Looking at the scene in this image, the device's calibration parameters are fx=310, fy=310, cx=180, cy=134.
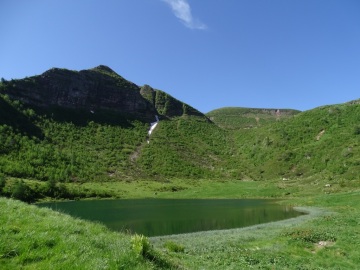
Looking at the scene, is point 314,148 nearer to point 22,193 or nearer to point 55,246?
point 22,193

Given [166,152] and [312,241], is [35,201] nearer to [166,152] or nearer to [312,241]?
[312,241]

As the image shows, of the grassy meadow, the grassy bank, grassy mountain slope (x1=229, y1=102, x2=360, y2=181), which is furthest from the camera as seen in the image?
grassy mountain slope (x1=229, y1=102, x2=360, y2=181)

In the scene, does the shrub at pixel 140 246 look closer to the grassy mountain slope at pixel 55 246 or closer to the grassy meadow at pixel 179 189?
the grassy meadow at pixel 179 189

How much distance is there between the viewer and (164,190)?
128 m

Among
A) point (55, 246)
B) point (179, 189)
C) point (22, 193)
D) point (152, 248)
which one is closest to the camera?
point (55, 246)

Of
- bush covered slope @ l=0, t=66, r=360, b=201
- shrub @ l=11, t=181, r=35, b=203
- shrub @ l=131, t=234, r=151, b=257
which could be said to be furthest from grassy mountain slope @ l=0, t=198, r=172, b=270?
bush covered slope @ l=0, t=66, r=360, b=201

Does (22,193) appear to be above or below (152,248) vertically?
below

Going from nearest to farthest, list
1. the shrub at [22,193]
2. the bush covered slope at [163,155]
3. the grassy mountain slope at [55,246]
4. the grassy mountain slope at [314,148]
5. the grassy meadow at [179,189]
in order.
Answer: the grassy mountain slope at [55,246] → the grassy meadow at [179,189] → the shrub at [22,193] → the grassy mountain slope at [314,148] → the bush covered slope at [163,155]

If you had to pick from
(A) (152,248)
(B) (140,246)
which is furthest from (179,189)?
(B) (140,246)

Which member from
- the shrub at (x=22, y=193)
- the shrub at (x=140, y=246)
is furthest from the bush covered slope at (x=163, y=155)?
the shrub at (x=140, y=246)

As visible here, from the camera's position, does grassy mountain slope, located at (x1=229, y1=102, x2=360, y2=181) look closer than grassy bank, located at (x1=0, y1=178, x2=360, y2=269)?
No

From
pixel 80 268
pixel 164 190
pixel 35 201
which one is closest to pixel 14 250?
pixel 80 268

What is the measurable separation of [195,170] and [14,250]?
536ft

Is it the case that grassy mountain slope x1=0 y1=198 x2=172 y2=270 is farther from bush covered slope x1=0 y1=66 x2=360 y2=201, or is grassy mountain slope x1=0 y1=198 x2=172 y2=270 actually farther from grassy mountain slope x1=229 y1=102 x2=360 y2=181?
grassy mountain slope x1=229 y1=102 x2=360 y2=181
